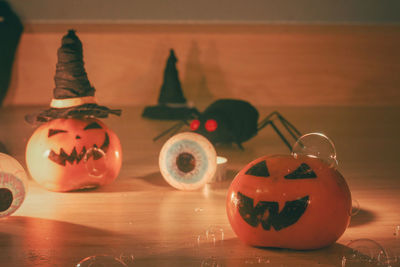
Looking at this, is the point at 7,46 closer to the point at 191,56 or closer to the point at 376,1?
the point at 191,56

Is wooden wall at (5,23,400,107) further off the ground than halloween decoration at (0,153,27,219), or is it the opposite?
wooden wall at (5,23,400,107)

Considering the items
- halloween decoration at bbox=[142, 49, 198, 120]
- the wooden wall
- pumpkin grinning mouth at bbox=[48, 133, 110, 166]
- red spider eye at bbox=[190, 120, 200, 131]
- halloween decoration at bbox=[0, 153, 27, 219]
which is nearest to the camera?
halloween decoration at bbox=[0, 153, 27, 219]

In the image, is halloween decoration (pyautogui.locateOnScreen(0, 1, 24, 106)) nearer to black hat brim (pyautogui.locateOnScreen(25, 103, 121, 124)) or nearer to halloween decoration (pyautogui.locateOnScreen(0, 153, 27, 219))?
black hat brim (pyautogui.locateOnScreen(25, 103, 121, 124))

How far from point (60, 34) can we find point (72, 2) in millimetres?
181

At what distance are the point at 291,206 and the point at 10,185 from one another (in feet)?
1.94

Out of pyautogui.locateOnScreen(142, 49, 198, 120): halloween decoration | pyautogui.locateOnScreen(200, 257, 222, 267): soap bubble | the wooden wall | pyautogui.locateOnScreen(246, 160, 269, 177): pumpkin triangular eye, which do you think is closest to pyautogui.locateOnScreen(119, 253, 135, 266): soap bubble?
pyautogui.locateOnScreen(200, 257, 222, 267): soap bubble

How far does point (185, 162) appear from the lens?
146cm

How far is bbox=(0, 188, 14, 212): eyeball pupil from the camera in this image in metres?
1.20

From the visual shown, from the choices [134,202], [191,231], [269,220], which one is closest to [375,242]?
[269,220]

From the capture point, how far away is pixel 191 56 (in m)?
Result: 3.05

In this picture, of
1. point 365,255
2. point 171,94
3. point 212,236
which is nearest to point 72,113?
point 212,236

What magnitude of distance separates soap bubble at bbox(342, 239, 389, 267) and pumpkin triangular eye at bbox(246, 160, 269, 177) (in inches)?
8.1

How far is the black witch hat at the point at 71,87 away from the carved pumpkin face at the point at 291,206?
0.54m

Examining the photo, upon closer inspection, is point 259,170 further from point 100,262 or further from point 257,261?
point 100,262
